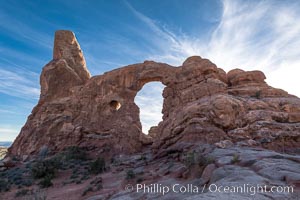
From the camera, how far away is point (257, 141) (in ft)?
46.9

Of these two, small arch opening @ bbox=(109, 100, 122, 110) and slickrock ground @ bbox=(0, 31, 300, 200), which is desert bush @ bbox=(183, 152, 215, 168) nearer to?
slickrock ground @ bbox=(0, 31, 300, 200)

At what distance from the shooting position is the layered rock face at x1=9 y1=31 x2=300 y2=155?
1590cm

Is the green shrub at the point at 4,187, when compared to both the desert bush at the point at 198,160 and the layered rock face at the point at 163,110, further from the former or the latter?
the desert bush at the point at 198,160

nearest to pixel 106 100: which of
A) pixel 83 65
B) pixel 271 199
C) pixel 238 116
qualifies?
pixel 83 65

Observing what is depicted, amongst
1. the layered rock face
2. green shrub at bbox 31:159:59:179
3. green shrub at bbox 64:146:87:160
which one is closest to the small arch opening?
the layered rock face

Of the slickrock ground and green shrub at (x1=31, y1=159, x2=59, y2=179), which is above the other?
the slickrock ground

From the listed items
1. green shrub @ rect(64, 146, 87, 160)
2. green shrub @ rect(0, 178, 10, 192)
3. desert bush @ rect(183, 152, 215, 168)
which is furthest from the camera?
green shrub @ rect(64, 146, 87, 160)

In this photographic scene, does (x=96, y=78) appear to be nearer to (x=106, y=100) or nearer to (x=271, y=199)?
(x=106, y=100)

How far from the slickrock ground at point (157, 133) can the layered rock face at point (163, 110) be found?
0.10m

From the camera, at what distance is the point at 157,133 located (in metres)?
21.2

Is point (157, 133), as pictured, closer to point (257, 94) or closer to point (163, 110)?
point (163, 110)

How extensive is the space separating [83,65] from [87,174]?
20.9 meters

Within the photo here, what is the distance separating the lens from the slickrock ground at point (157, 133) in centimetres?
944

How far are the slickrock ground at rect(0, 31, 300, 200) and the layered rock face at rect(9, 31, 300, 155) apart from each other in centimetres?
10
